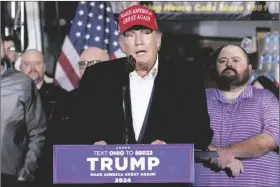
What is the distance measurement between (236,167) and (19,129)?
1056 millimetres

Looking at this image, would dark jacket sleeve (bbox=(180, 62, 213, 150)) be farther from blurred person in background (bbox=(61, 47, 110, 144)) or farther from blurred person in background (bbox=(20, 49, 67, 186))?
blurred person in background (bbox=(20, 49, 67, 186))

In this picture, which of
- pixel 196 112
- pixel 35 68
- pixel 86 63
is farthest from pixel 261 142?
pixel 35 68

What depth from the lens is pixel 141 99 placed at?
3117mm

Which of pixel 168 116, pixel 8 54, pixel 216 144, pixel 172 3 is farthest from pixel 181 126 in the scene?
pixel 172 3

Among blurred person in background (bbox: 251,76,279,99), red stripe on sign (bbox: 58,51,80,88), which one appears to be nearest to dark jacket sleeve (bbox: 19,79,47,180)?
red stripe on sign (bbox: 58,51,80,88)

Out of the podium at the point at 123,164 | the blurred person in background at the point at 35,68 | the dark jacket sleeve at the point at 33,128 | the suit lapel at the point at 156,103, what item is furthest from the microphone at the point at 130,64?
the blurred person in background at the point at 35,68

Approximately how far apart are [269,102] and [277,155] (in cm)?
25

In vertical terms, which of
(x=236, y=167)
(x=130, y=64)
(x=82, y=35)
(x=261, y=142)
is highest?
(x=82, y=35)

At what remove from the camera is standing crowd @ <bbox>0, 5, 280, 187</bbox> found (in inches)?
122

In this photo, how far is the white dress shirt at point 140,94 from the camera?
3.09m

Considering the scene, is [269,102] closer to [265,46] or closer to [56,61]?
[265,46]

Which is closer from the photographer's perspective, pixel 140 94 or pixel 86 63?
pixel 140 94

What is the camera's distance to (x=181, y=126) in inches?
121

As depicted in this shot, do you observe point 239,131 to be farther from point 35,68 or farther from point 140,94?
point 35,68
